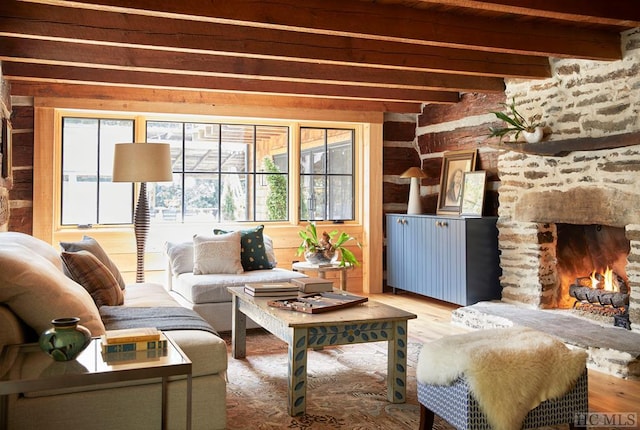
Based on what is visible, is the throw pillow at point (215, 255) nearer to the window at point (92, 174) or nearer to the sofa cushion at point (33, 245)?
the window at point (92, 174)

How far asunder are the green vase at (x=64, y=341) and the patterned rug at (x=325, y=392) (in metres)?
1.10

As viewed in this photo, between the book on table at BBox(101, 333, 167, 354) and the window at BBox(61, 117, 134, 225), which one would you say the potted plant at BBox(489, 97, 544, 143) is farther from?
the book on table at BBox(101, 333, 167, 354)

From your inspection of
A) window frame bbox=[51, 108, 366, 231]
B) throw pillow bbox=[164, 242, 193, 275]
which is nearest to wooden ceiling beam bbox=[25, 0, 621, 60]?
throw pillow bbox=[164, 242, 193, 275]

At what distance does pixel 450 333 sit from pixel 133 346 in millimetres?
3444

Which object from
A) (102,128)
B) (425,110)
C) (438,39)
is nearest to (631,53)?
(438,39)

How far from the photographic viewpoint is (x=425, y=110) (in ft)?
23.7

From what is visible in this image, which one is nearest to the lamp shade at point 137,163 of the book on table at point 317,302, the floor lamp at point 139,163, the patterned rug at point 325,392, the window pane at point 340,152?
the floor lamp at point 139,163

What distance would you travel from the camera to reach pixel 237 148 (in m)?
6.84

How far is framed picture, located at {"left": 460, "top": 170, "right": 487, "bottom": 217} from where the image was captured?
6.08 metres

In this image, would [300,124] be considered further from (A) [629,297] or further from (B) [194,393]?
(B) [194,393]

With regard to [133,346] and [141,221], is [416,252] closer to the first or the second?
[141,221]

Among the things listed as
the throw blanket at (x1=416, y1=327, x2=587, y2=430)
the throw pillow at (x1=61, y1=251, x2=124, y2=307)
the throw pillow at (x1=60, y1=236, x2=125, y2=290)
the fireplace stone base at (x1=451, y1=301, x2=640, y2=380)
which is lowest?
the fireplace stone base at (x1=451, y1=301, x2=640, y2=380)

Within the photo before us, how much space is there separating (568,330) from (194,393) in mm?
2981

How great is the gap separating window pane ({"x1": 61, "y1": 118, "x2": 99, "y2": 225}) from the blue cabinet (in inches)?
132
